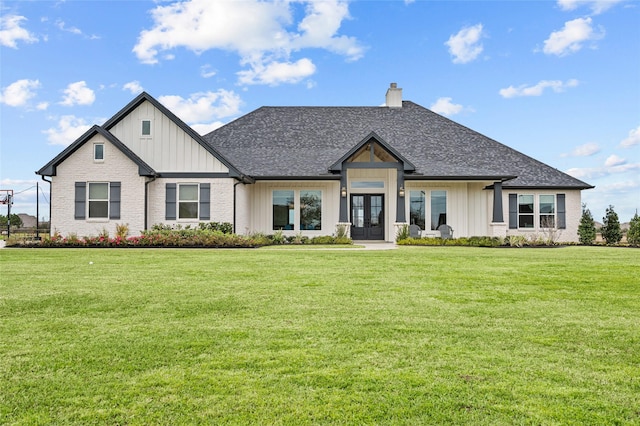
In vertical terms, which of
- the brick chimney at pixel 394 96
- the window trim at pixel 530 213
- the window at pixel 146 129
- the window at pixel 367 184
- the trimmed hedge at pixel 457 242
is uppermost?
the brick chimney at pixel 394 96

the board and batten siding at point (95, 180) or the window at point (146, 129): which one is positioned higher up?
the window at point (146, 129)

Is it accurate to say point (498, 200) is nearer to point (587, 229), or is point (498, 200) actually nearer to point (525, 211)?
point (525, 211)

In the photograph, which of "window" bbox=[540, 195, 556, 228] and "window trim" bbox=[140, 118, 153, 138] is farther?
"window" bbox=[540, 195, 556, 228]

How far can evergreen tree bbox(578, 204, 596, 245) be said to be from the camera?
22.1m

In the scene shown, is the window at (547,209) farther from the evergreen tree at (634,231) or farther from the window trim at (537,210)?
the evergreen tree at (634,231)

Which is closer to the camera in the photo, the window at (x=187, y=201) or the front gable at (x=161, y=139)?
the front gable at (x=161, y=139)

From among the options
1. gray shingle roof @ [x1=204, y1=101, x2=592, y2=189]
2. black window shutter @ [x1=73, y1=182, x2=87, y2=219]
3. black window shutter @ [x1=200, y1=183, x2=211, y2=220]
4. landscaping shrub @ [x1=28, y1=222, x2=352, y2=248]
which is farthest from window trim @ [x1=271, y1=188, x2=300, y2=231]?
black window shutter @ [x1=73, y1=182, x2=87, y2=219]

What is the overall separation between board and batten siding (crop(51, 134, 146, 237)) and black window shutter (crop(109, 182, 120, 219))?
162 mm

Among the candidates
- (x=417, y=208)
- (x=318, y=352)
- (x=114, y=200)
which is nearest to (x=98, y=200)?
(x=114, y=200)

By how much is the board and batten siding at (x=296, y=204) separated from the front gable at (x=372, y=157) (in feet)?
5.17

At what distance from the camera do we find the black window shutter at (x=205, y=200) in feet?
65.3

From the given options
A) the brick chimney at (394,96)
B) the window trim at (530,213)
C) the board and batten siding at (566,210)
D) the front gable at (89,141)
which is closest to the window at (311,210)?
the front gable at (89,141)

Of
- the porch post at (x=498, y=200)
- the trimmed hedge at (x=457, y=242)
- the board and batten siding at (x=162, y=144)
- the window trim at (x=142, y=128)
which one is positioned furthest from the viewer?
the porch post at (x=498, y=200)

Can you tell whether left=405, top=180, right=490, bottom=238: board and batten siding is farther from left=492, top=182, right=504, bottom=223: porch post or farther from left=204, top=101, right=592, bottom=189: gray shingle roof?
left=492, top=182, right=504, bottom=223: porch post
